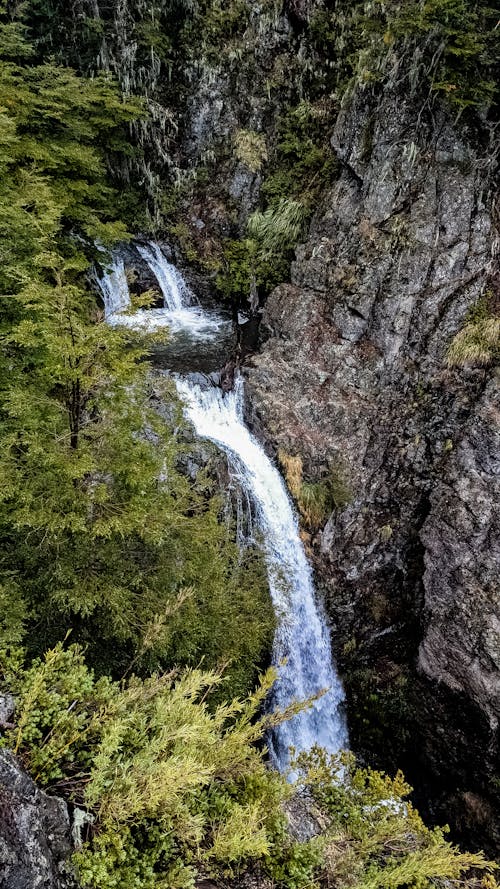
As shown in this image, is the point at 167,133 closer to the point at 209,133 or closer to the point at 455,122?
the point at 209,133

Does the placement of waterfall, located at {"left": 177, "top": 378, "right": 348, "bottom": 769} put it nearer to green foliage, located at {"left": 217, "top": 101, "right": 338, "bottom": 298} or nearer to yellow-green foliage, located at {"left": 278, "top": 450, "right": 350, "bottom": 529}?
yellow-green foliage, located at {"left": 278, "top": 450, "right": 350, "bottom": 529}

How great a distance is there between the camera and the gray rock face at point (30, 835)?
8.14ft

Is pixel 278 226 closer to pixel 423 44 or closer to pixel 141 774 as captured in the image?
pixel 423 44

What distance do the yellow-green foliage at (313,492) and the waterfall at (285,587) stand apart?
21cm

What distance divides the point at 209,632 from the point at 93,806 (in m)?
3.47

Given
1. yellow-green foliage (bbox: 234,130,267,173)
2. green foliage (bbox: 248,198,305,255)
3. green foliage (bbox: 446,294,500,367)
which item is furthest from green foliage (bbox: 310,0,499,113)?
green foliage (bbox: 446,294,500,367)

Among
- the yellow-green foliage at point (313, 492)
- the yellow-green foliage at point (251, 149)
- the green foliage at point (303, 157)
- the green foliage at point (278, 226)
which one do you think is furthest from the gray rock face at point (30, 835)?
the yellow-green foliage at point (251, 149)

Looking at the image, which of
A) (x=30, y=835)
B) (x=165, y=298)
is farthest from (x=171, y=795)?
(x=165, y=298)

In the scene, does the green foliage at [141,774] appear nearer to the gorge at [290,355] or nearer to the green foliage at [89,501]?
the green foliage at [89,501]

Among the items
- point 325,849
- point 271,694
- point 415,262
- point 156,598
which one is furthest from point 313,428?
point 325,849

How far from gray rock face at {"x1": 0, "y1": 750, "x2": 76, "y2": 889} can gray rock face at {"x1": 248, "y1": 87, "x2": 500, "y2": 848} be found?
7.51 meters

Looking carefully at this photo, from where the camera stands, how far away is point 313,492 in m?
9.83

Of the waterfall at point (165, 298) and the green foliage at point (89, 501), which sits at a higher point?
the waterfall at point (165, 298)

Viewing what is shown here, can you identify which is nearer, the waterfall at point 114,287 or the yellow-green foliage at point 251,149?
the waterfall at point 114,287
